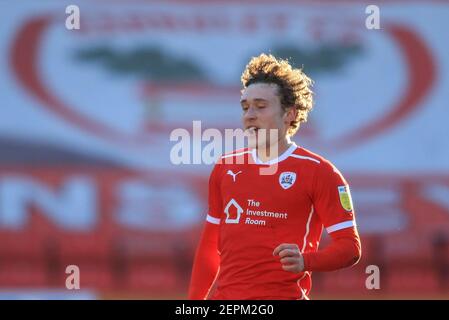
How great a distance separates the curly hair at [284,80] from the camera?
4508 mm

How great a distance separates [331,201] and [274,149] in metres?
0.45

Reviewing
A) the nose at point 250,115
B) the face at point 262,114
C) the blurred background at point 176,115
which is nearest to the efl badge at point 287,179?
the face at point 262,114

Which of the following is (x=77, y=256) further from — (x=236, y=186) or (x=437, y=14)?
(x=236, y=186)

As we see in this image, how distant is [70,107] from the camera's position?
12250mm

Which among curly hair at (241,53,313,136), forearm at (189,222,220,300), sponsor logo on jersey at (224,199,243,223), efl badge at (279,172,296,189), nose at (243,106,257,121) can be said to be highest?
curly hair at (241,53,313,136)

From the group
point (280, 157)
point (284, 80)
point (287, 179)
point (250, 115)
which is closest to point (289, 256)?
point (287, 179)

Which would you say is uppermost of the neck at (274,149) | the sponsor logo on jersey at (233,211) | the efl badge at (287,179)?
the neck at (274,149)

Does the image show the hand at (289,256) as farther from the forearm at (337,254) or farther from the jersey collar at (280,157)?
the jersey collar at (280,157)

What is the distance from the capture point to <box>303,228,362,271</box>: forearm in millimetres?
4012

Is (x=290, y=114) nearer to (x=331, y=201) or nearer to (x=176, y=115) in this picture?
(x=331, y=201)

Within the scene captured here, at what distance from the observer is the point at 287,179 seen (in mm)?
4293

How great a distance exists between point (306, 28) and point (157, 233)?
139 inches

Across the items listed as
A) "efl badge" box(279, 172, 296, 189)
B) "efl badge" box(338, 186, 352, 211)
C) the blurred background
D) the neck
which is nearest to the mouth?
the neck

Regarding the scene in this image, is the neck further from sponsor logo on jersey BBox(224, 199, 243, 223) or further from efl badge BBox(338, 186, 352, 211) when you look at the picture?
efl badge BBox(338, 186, 352, 211)
